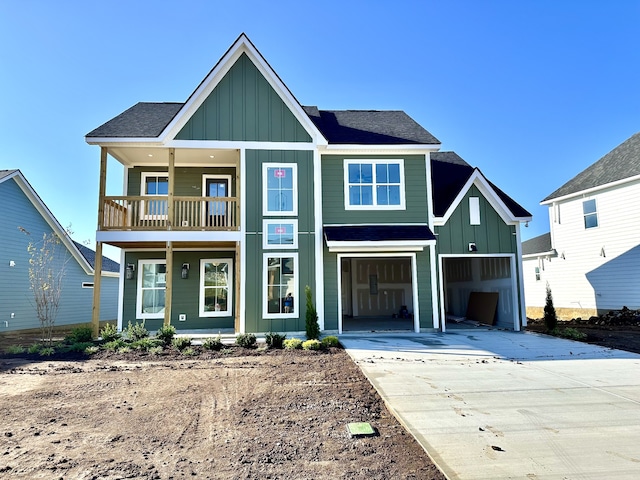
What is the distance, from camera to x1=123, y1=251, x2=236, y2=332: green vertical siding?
551 inches

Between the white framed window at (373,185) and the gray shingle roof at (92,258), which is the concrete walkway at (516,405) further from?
the gray shingle roof at (92,258)

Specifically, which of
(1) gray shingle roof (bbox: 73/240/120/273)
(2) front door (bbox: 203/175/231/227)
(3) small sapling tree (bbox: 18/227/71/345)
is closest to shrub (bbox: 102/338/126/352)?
(2) front door (bbox: 203/175/231/227)

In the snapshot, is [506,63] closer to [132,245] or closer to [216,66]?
[216,66]

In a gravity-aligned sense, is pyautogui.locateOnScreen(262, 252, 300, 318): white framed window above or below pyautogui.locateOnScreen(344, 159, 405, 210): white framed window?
below

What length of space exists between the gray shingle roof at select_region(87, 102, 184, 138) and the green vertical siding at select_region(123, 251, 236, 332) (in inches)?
158

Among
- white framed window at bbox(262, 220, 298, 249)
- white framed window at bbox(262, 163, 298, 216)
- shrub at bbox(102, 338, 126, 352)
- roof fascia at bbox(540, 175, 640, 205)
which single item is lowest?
shrub at bbox(102, 338, 126, 352)

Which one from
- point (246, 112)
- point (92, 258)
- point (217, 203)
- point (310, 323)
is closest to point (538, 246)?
point (310, 323)

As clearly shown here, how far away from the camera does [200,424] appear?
5172 millimetres

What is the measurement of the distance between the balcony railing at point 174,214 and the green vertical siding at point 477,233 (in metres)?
6.99

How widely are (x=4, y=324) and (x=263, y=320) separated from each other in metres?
11.3

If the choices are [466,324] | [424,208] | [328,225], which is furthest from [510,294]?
[328,225]

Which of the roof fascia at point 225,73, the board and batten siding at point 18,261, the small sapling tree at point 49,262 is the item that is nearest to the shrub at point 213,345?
the roof fascia at point 225,73

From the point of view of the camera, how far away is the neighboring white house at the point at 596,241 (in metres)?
17.0

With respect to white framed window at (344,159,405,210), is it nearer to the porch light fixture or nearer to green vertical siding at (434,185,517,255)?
green vertical siding at (434,185,517,255)
